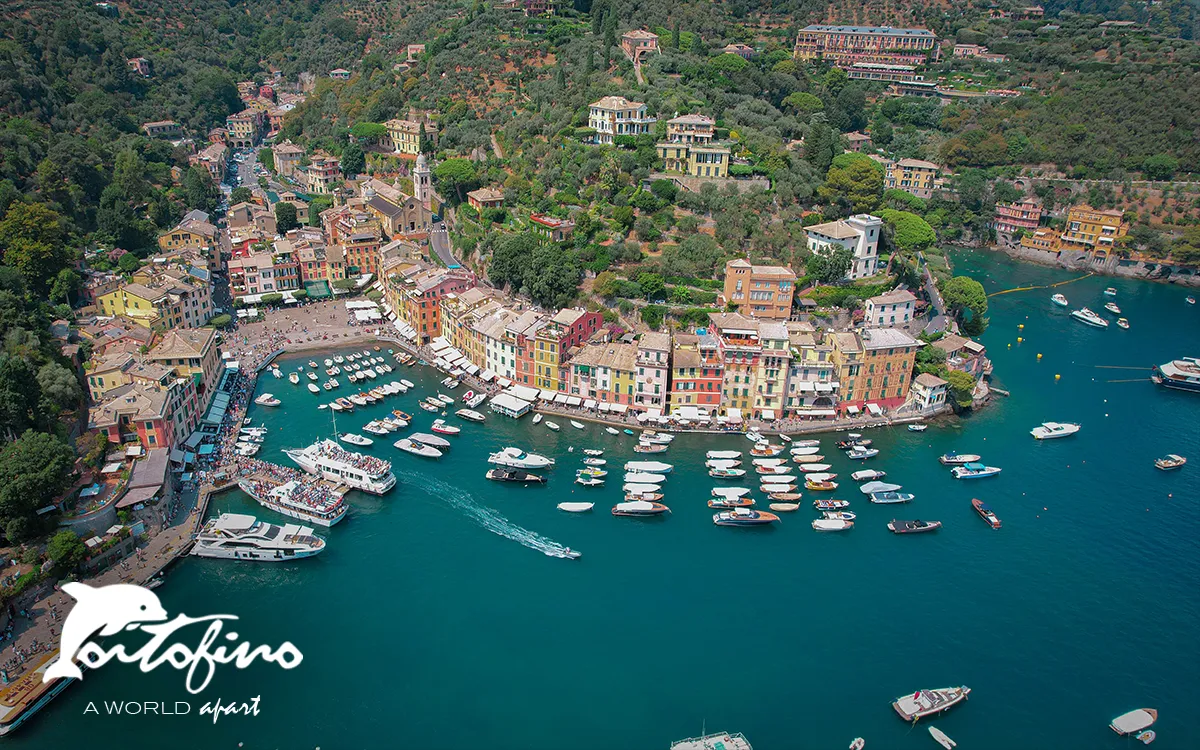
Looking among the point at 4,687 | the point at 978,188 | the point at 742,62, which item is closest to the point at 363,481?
the point at 4,687

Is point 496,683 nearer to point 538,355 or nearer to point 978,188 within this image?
point 538,355

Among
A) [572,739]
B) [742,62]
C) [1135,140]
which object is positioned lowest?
[572,739]

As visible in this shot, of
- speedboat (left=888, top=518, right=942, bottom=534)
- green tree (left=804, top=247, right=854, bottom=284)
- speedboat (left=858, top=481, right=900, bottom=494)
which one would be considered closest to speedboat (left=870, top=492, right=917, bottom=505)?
speedboat (left=858, top=481, right=900, bottom=494)

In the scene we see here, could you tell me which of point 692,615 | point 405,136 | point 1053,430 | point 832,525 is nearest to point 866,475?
point 832,525

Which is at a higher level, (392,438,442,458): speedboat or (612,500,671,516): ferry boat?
(392,438,442,458): speedboat

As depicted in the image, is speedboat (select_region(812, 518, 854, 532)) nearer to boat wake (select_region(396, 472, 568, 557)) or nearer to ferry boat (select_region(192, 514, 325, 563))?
boat wake (select_region(396, 472, 568, 557))

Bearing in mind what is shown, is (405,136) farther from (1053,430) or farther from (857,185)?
(1053,430)
